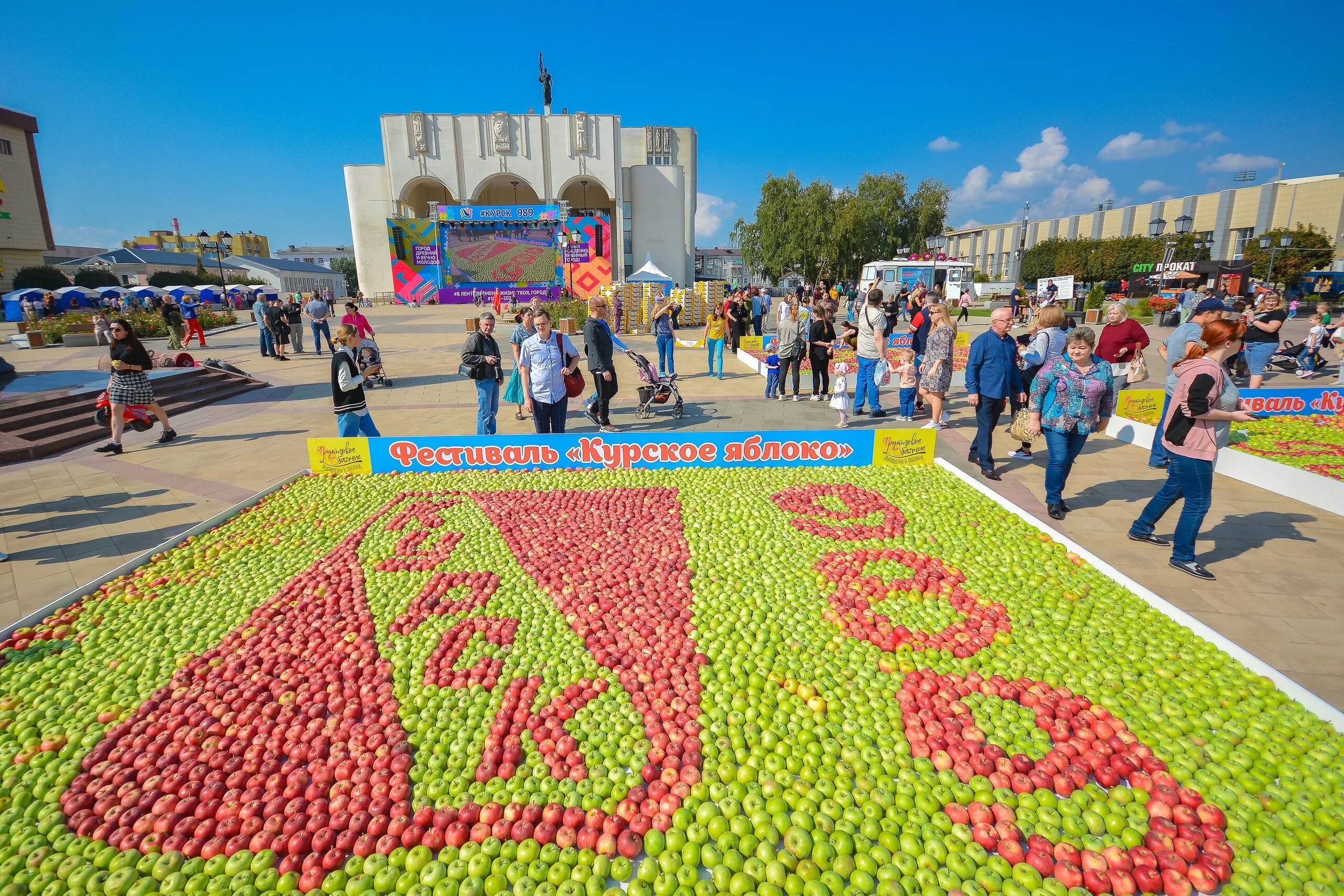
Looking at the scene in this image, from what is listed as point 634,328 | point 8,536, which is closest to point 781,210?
point 634,328

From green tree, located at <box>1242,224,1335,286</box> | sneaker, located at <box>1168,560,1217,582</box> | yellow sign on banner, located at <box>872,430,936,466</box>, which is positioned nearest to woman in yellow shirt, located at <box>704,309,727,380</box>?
yellow sign on banner, located at <box>872,430,936,466</box>

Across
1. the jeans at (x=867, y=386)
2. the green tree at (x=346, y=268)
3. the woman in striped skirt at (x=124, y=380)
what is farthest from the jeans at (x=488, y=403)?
the green tree at (x=346, y=268)

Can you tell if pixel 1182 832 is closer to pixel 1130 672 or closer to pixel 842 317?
pixel 1130 672

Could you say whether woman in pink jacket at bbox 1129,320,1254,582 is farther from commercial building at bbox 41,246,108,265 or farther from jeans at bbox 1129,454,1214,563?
commercial building at bbox 41,246,108,265

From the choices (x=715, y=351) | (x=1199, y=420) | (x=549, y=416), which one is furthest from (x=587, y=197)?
(x=1199, y=420)

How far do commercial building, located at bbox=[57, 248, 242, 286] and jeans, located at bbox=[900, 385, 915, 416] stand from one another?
65.7m

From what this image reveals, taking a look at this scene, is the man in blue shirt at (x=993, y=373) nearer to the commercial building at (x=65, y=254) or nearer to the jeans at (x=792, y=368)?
the jeans at (x=792, y=368)

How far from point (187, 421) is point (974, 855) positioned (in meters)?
13.0

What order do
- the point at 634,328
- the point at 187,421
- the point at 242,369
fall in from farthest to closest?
the point at 634,328 → the point at 242,369 → the point at 187,421

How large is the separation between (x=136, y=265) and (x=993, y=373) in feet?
269

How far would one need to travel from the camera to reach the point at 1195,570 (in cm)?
479

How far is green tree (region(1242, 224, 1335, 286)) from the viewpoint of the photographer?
37250mm

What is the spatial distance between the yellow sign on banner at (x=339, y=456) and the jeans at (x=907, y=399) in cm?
772

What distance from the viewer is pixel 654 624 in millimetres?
4230
